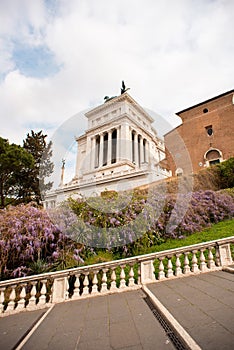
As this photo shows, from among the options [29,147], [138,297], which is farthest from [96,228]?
[29,147]

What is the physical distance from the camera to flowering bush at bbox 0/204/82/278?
17.9 ft

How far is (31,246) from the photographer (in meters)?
5.70

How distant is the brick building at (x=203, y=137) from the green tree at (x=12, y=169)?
55.5 feet

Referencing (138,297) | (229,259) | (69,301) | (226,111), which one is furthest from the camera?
(226,111)

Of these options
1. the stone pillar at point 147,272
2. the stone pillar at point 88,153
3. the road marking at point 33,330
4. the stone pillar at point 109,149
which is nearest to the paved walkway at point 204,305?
the stone pillar at point 147,272

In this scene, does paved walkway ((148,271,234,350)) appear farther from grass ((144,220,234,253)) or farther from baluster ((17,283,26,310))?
baluster ((17,283,26,310))

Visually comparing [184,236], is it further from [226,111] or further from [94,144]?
[94,144]

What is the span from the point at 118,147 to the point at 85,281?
3365 cm

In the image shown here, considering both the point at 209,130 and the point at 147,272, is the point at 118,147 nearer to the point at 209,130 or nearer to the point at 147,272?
the point at 209,130

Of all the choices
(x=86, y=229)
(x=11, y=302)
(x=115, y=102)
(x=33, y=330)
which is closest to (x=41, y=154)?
(x=115, y=102)

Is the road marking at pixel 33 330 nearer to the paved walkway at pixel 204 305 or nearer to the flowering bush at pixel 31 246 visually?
the flowering bush at pixel 31 246

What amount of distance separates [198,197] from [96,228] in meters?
6.40

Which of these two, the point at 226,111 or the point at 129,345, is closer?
the point at 129,345

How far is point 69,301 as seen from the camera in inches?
168
